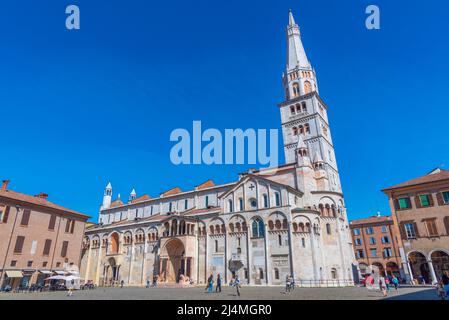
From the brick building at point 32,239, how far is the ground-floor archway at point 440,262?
4321cm

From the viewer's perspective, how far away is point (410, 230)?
30.6 m

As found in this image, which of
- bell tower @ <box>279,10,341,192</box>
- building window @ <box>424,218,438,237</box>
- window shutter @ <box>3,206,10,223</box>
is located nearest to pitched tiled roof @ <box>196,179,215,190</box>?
bell tower @ <box>279,10,341,192</box>

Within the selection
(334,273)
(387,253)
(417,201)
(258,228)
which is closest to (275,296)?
(258,228)

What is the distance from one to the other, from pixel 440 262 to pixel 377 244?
31.1 meters

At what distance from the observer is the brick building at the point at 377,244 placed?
181 feet

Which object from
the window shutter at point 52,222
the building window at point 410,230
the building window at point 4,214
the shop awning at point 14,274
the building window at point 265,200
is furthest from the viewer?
the building window at point 265,200

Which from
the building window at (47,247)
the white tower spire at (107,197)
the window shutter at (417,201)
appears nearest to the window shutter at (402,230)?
the window shutter at (417,201)

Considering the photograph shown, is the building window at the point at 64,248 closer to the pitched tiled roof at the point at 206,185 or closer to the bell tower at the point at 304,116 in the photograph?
the pitched tiled roof at the point at 206,185

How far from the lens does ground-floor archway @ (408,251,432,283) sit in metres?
29.4

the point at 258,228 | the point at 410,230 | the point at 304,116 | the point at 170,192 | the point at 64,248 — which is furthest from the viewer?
the point at 170,192

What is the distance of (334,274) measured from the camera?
33781mm

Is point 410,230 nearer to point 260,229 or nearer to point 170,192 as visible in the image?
point 260,229

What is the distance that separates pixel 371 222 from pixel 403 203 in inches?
1206
